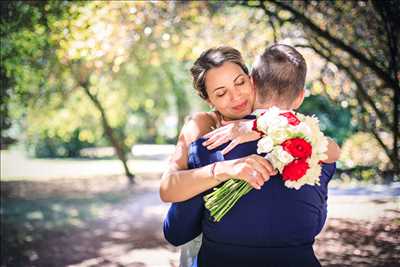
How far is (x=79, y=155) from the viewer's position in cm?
3359

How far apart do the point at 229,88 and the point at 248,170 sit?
0.56 meters

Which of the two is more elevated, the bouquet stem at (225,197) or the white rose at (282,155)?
the white rose at (282,155)

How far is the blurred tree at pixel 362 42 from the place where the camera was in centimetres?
769

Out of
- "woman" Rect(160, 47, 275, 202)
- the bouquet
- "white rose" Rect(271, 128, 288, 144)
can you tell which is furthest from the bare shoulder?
"white rose" Rect(271, 128, 288, 144)

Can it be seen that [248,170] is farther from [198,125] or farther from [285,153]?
[198,125]

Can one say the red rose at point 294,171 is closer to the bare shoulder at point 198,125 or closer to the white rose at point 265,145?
the white rose at point 265,145

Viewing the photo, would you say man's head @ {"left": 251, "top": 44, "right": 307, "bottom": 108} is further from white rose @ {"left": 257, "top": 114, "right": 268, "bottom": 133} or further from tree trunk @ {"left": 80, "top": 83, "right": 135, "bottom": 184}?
tree trunk @ {"left": 80, "top": 83, "right": 135, "bottom": 184}

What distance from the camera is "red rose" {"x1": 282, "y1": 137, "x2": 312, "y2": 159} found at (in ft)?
6.19

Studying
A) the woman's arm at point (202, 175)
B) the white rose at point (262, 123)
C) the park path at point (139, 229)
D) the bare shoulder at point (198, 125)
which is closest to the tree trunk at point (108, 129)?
the park path at point (139, 229)

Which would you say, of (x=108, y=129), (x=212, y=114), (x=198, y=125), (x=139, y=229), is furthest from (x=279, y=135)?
(x=108, y=129)

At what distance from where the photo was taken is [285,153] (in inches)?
72.6

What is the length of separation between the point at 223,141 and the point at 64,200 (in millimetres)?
14672

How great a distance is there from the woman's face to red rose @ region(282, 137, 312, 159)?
0.38 meters

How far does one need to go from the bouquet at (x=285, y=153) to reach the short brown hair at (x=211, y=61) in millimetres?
342
